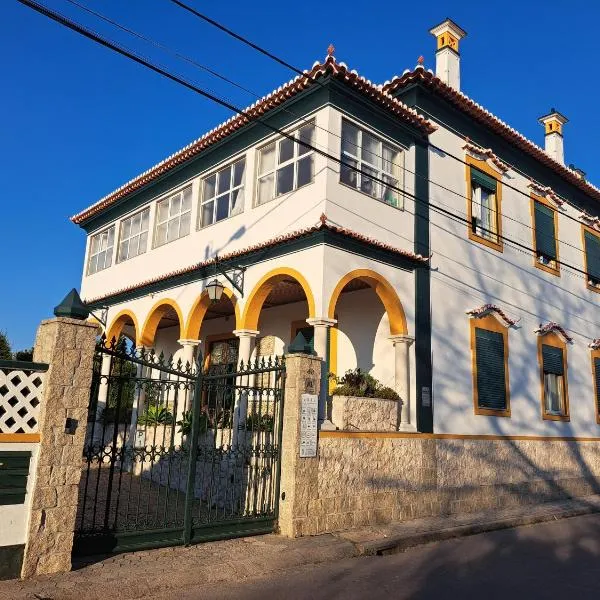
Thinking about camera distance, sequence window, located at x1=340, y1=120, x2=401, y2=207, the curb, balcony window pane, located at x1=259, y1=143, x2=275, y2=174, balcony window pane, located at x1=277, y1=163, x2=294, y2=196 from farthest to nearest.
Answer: balcony window pane, located at x1=259, y1=143, x2=275, y2=174 < balcony window pane, located at x1=277, y1=163, x2=294, y2=196 < window, located at x1=340, y1=120, x2=401, y2=207 < the curb

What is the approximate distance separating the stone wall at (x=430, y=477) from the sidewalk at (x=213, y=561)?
1.06 ft

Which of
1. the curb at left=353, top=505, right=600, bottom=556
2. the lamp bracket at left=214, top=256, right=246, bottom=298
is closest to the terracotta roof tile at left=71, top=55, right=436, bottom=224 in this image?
the lamp bracket at left=214, top=256, right=246, bottom=298

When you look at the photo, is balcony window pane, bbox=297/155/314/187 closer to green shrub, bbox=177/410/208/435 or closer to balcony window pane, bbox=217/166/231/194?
balcony window pane, bbox=217/166/231/194

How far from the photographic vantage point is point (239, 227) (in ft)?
39.8

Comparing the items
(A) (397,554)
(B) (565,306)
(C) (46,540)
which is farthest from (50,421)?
(B) (565,306)

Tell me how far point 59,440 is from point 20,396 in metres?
0.58

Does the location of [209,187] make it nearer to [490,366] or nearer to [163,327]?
[163,327]

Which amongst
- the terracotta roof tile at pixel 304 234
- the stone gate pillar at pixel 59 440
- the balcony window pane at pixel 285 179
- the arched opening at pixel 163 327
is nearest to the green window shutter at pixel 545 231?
the terracotta roof tile at pixel 304 234

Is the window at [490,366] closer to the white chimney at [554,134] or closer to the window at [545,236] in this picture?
the window at [545,236]

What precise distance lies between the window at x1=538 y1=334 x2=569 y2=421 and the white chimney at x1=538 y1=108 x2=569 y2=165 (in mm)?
5695

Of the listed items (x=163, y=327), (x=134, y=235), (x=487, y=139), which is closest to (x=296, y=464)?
(x=487, y=139)

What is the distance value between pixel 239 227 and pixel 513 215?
6.73 m

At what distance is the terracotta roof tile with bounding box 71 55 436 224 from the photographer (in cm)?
1010

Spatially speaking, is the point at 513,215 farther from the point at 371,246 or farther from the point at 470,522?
the point at 470,522
